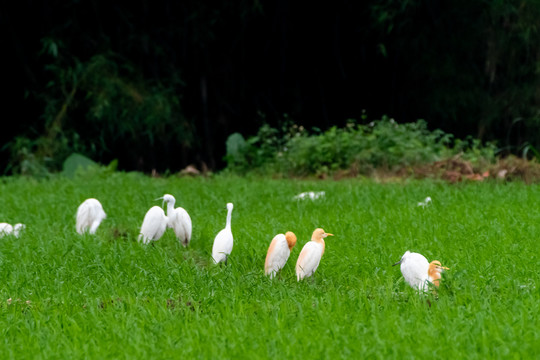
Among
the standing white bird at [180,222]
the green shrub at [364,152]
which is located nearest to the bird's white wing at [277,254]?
the standing white bird at [180,222]

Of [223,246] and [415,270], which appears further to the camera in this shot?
[223,246]

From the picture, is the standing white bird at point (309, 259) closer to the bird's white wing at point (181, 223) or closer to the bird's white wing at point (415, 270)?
the bird's white wing at point (415, 270)

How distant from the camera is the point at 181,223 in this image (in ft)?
16.3

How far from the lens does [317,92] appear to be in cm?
1314

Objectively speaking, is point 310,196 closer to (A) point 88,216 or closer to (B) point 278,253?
(A) point 88,216

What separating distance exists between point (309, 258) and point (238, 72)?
910cm

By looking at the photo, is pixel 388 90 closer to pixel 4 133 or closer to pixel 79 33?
pixel 79 33

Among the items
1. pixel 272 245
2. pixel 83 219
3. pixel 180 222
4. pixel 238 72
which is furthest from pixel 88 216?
pixel 238 72

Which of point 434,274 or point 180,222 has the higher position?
point 434,274

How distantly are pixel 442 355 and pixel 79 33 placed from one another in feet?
32.1

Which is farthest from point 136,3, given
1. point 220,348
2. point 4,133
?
point 220,348

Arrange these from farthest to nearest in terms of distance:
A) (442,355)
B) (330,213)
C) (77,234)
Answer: (330,213), (77,234), (442,355)

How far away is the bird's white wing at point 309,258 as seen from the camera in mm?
3984

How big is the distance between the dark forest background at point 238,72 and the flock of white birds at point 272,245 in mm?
5473
